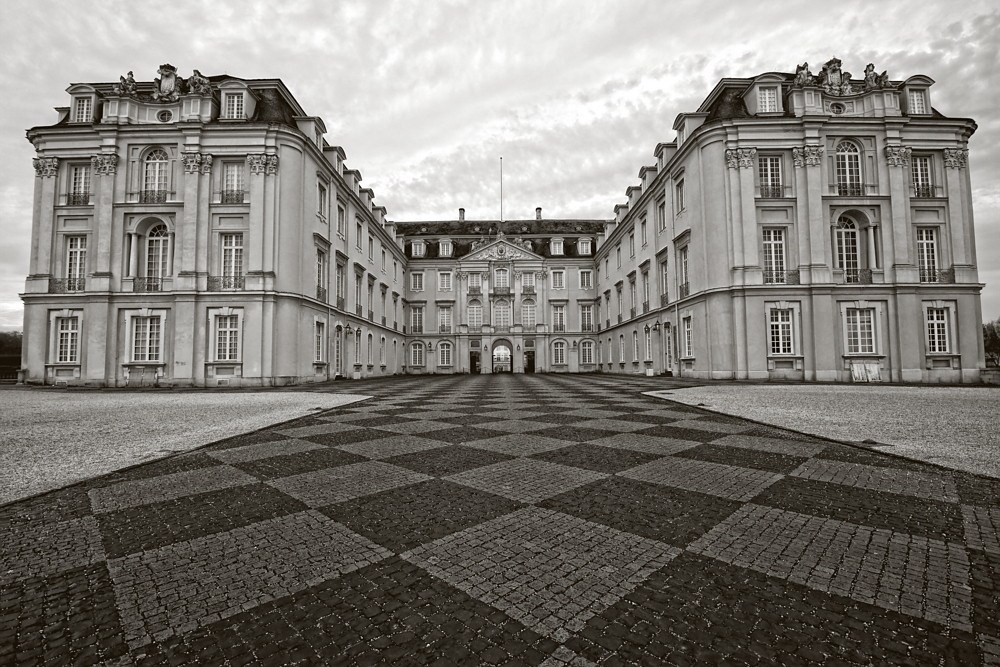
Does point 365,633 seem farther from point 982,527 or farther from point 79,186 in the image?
point 79,186

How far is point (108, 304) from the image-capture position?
856 inches

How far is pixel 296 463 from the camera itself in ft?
14.1

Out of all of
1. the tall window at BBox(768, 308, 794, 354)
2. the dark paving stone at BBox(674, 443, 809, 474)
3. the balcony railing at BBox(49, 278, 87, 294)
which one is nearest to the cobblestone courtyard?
the dark paving stone at BBox(674, 443, 809, 474)

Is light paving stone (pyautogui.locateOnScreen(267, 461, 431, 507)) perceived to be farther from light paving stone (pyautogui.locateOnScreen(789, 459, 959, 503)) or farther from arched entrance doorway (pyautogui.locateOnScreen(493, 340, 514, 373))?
arched entrance doorway (pyautogui.locateOnScreen(493, 340, 514, 373))

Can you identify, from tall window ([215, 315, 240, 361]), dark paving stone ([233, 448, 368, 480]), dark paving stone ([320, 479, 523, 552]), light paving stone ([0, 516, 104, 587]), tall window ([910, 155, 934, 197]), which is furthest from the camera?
tall window ([910, 155, 934, 197])

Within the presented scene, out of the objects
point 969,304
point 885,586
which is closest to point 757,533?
point 885,586

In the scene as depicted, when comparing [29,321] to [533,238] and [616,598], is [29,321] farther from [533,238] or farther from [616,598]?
[533,238]

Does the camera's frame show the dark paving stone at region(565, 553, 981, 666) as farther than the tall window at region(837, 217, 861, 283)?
No

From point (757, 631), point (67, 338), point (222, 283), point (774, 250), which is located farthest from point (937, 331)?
point (67, 338)

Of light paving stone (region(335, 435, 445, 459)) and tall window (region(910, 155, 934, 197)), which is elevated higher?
tall window (region(910, 155, 934, 197))

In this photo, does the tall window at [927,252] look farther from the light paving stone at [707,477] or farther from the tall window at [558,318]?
the light paving stone at [707,477]

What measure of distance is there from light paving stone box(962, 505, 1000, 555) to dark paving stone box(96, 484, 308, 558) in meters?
3.62

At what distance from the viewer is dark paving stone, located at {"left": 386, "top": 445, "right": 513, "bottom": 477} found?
13.1 ft

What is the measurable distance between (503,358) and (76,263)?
1381 inches
